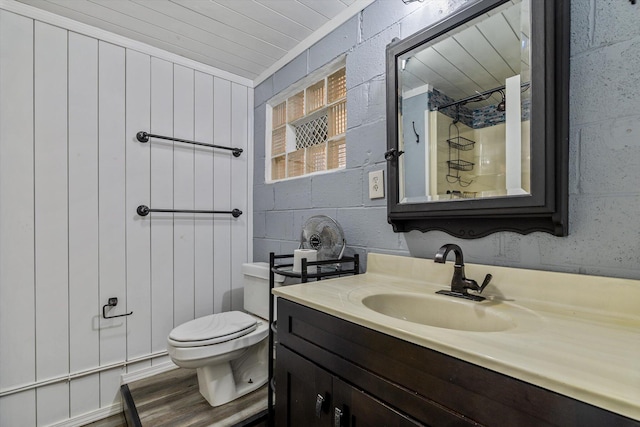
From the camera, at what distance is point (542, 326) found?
2.45 feet

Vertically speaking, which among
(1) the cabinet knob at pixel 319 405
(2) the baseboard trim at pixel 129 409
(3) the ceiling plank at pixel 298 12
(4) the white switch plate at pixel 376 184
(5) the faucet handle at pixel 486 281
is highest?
(3) the ceiling plank at pixel 298 12

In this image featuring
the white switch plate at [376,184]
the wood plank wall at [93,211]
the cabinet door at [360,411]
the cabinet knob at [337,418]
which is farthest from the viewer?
the wood plank wall at [93,211]

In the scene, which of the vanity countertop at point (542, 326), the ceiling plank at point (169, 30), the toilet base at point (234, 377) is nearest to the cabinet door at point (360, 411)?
the vanity countertop at point (542, 326)

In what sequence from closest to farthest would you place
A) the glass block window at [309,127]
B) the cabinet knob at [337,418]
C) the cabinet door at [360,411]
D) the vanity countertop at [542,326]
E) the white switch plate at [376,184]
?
the vanity countertop at [542,326] < the cabinet door at [360,411] < the cabinet knob at [337,418] < the white switch plate at [376,184] < the glass block window at [309,127]

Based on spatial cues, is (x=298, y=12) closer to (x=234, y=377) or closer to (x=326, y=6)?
(x=326, y=6)

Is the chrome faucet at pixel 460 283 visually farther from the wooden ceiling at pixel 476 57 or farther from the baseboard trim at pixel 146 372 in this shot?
the baseboard trim at pixel 146 372

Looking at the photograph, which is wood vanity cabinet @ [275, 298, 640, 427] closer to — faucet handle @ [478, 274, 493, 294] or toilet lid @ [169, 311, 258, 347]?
faucet handle @ [478, 274, 493, 294]

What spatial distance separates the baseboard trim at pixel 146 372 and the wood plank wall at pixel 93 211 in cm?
3

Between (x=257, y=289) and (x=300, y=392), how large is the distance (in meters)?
1.01

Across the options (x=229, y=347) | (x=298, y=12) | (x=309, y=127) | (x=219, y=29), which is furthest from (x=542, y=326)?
(x=219, y=29)

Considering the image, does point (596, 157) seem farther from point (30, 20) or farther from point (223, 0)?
point (30, 20)

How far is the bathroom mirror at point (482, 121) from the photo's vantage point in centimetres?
92

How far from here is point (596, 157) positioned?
881mm

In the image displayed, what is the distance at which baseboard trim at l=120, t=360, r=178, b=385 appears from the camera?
1.86 meters
